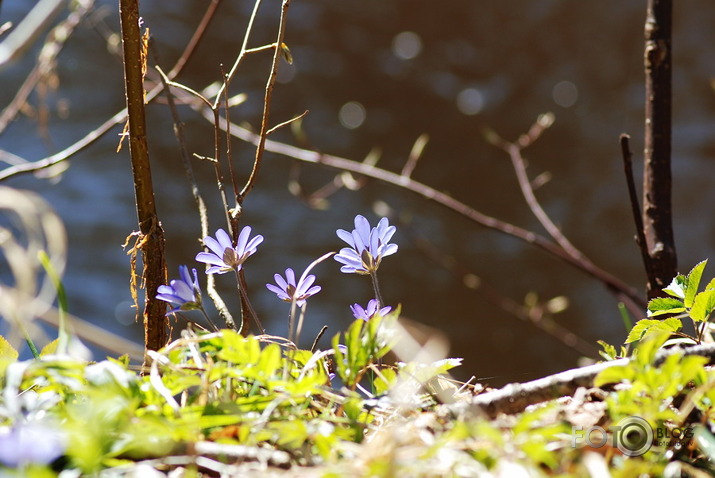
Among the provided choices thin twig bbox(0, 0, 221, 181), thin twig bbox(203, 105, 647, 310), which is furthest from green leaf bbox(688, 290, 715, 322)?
thin twig bbox(0, 0, 221, 181)

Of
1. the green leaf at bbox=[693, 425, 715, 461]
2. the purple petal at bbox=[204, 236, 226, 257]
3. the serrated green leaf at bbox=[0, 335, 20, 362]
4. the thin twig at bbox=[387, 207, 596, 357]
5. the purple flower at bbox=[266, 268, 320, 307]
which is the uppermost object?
the green leaf at bbox=[693, 425, 715, 461]

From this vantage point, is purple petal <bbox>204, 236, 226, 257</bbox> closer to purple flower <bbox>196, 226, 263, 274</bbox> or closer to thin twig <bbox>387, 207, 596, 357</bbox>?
purple flower <bbox>196, 226, 263, 274</bbox>

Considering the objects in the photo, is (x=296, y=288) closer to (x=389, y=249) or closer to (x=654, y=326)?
(x=389, y=249)

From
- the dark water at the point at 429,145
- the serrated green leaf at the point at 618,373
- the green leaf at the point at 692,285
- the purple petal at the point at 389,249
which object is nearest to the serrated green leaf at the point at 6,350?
the purple petal at the point at 389,249

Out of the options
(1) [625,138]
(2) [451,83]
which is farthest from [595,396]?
(2) [451,83]

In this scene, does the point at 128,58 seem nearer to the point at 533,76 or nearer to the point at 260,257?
the point at 260,257
